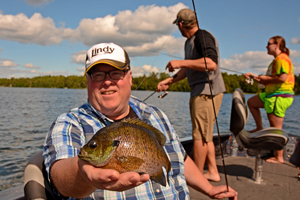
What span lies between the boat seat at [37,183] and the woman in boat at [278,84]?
4.33 metres

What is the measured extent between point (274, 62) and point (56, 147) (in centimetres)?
468

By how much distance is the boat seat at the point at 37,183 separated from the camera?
1733 mm

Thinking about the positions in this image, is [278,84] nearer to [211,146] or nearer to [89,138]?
[211,146]

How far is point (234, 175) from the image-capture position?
4301 millimetres

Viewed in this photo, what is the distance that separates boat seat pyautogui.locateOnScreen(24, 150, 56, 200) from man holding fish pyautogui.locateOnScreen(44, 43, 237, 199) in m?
0.08

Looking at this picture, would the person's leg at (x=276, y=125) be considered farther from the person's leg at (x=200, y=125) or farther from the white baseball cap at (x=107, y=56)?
the white baseball cap at (x=107, y=56)

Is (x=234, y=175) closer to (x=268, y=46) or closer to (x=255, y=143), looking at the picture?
(x=255, y=143)

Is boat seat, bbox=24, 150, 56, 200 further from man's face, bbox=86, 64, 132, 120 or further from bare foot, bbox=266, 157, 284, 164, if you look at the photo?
bare foot, bbox=266, 157, 284, 164

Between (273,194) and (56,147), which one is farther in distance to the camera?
(273,194)

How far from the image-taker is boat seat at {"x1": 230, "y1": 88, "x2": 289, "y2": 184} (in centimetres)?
364

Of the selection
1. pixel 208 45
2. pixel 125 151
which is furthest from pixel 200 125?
pixel 125 151

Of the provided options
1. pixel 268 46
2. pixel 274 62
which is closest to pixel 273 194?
pixel 274 62

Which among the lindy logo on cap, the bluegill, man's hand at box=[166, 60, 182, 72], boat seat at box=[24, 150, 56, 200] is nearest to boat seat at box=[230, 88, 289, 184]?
man's hand at box=[166, 60, 182, 72]

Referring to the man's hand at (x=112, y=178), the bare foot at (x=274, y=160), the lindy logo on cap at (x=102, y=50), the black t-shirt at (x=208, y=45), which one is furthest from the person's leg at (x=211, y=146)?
the man's hand at (x=112, y=178)
